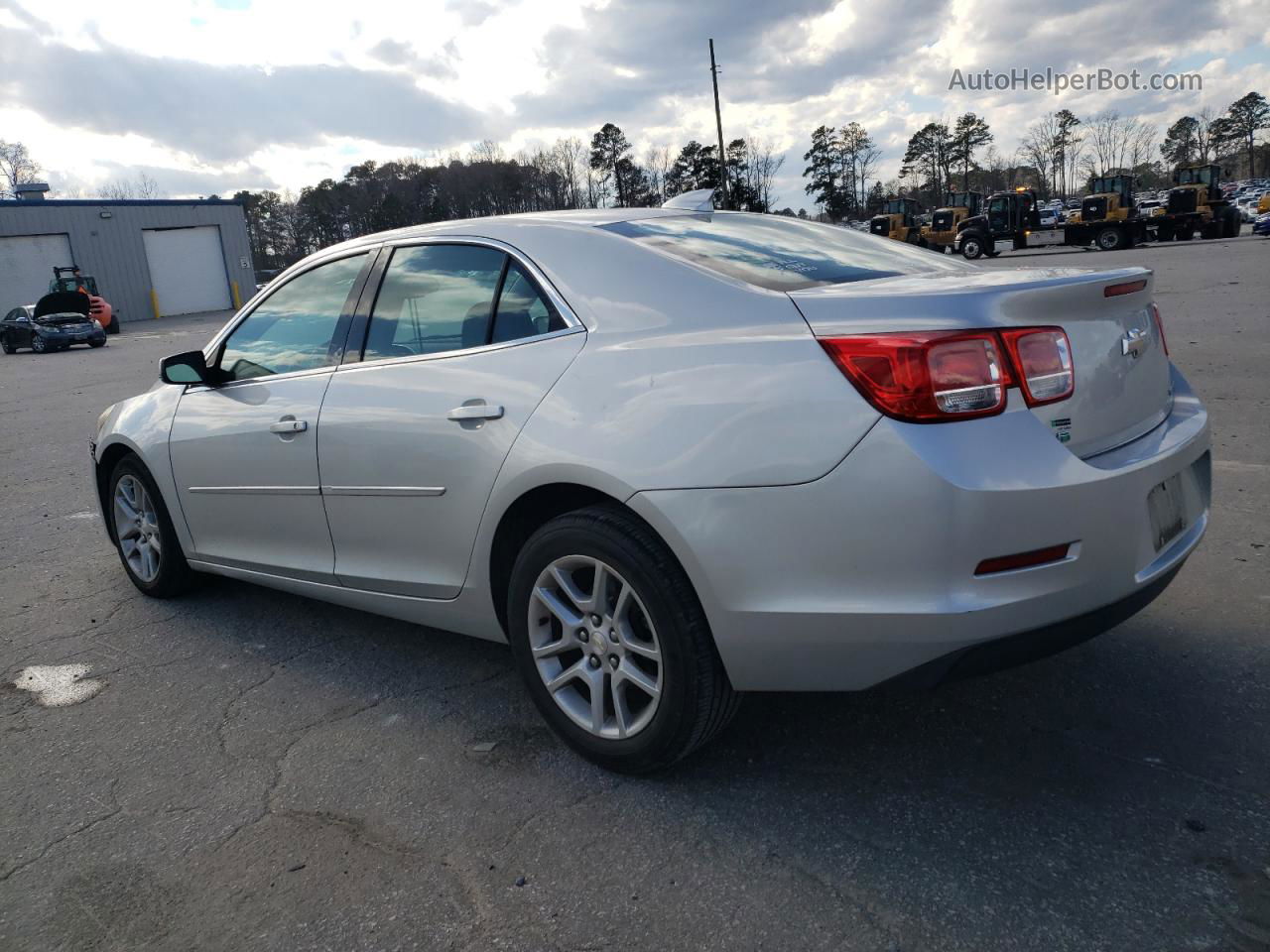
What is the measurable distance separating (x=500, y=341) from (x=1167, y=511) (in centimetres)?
196

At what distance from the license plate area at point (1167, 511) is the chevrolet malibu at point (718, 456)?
0.01 m

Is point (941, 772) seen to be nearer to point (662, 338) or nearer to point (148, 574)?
point (662, 338)

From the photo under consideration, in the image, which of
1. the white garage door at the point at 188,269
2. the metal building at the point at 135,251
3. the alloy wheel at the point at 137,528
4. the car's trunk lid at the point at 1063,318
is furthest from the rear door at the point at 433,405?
the white garage door at the point at 188,269

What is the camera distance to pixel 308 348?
380 centimetres

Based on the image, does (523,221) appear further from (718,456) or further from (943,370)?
(943,370)

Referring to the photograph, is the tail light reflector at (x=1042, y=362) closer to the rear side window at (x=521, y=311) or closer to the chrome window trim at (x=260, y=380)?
the rear side window at (x=521, y=311)

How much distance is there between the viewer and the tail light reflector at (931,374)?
2273mm

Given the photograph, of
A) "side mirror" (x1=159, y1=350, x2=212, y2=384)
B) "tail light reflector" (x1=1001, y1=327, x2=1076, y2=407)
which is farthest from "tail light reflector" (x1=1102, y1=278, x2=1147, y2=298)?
"side mirror" (x1=159, y1=350, x2=212, y2=384)

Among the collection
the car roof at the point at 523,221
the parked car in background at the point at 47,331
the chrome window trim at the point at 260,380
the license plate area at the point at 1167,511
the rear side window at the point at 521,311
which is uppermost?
the parked car in background at the point at 47,331

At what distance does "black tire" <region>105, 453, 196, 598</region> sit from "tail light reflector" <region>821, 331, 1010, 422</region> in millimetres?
3478

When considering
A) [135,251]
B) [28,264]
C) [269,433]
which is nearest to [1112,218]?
[269,433]

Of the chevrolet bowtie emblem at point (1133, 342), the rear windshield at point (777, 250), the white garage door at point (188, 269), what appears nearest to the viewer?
the chevrolet bowtie emblem at point (1133, 342)

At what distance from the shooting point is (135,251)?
4491cm

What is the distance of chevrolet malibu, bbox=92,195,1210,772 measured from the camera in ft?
7.51
